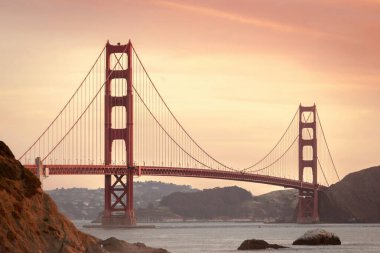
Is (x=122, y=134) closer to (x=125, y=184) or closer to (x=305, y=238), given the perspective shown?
(x=125, y=184)

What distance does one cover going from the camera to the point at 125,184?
101m

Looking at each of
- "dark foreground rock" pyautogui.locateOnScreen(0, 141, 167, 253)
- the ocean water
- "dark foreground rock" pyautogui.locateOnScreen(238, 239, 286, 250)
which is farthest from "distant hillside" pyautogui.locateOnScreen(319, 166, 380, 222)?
"dark foreground rock" pyautogui.locateOnScreen(0, 141, 167, 253)

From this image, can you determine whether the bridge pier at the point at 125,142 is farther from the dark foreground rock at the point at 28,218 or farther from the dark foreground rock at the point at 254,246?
the dark foreground rock at the point at 28,218

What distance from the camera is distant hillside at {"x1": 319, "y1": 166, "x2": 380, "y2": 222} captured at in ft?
491

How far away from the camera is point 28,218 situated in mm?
28656

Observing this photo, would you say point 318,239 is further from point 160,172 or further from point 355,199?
point 355,199

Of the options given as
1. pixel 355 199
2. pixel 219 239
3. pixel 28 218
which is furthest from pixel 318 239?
pixel 355 199

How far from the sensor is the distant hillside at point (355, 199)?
149762 millimetres

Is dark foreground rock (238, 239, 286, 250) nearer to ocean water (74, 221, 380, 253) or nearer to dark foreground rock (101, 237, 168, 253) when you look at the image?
ocean water (74, 221, 380, 253)

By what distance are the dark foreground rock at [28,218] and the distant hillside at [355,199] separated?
120546mm

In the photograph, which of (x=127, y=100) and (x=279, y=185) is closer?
(x=127, y=100)

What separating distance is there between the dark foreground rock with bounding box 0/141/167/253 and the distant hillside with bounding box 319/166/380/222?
120546 mm

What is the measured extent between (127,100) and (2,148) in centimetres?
7086

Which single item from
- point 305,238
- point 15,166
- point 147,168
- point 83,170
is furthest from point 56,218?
point 147,168
